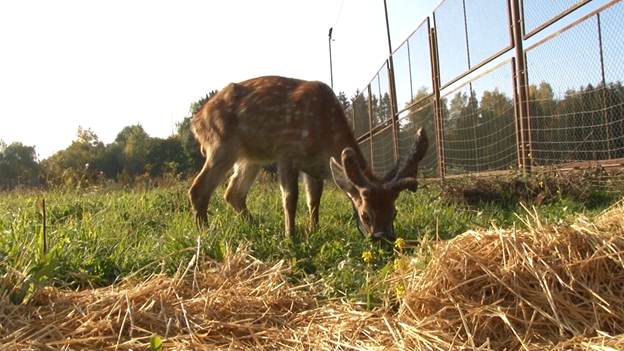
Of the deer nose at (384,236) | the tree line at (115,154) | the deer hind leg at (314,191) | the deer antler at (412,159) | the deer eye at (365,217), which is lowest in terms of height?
the deer nose at (384,236)

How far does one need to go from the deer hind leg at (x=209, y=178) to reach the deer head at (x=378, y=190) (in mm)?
1736

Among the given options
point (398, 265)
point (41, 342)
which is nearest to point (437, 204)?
point (398, 265)

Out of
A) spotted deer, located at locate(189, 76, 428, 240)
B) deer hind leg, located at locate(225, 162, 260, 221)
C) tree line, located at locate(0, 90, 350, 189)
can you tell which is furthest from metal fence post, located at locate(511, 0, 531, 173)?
tree line, located at locate(0, 90, 350, 189)

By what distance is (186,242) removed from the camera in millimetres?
4332

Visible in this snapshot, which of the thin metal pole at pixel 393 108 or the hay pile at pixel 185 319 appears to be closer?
the hay pile at pixel 185 319

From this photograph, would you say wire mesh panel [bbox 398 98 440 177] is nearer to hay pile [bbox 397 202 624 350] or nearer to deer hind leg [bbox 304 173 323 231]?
deer hind leg [bbox 304 173 323 231]

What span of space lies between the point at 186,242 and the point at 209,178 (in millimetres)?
2262

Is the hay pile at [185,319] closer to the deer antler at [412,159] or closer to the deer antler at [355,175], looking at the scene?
the deer antler at [355,175]

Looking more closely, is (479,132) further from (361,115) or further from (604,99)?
(361,115)

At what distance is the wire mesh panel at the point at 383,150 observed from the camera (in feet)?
45.5

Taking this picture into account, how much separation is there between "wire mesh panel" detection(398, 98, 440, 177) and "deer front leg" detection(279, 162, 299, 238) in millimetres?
4445

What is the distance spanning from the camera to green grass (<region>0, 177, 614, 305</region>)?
3309 mm

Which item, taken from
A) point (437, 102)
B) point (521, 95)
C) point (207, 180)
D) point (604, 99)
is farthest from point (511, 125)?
point (207, 180)

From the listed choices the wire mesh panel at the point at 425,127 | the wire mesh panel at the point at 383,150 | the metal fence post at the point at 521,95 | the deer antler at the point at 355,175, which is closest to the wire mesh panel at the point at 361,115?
the wire mesh panel at the point at 383,150
